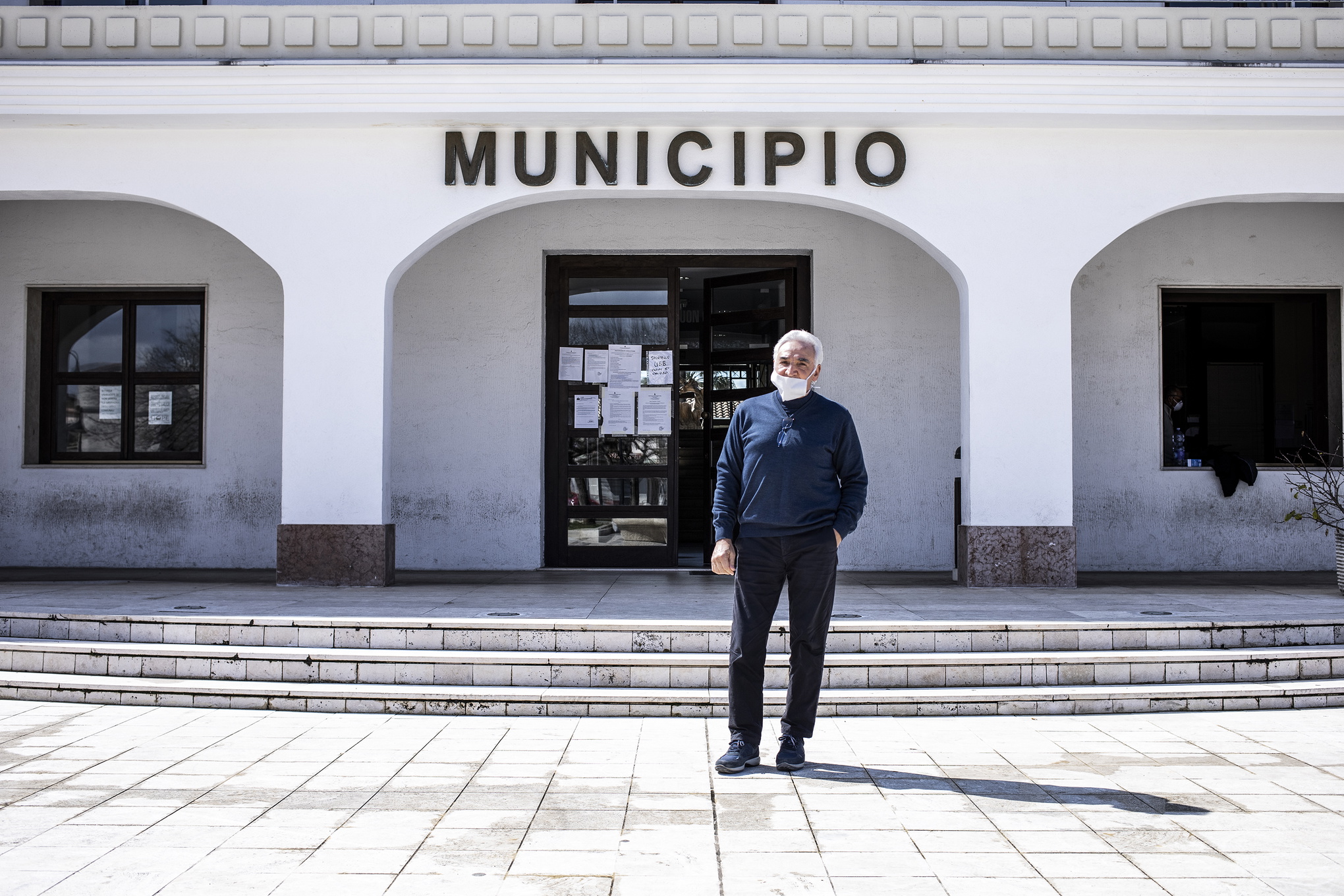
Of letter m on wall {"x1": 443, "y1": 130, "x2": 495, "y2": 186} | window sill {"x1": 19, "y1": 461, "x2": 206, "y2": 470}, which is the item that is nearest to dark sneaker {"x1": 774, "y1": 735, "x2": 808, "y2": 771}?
letter m on wall {"x1": 443, "y1": 130, "x2": 495, "y2": 186}

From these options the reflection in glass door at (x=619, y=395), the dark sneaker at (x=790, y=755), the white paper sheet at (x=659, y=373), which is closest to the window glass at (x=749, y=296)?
the reflection in glass door at (x=619, y=395)

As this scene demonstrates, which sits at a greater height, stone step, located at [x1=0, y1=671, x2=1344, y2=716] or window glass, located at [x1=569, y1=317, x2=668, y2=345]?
window glass, located at [x1=569, y1=317, x2=668, y2=345]

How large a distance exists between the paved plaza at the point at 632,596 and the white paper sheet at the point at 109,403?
140 cm

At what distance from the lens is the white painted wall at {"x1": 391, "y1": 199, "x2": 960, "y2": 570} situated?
30.5 ft

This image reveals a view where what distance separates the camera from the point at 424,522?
30.6 ft

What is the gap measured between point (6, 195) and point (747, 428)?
20.9 feet

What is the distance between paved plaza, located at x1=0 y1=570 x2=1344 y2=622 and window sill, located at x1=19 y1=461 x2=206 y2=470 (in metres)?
0.91

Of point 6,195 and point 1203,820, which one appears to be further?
point 6,195

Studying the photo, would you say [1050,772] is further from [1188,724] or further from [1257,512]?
[1257,512]

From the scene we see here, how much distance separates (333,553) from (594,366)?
2.81 metres

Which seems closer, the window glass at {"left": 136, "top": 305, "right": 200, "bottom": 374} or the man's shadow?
the man's shadow

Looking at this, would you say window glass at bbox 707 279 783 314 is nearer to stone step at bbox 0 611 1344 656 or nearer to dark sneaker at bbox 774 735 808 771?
stone step at bbox 0 611 1344 656

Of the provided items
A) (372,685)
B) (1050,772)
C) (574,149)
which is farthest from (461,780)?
(574,149)

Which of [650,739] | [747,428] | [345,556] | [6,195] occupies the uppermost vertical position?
[6,195]
